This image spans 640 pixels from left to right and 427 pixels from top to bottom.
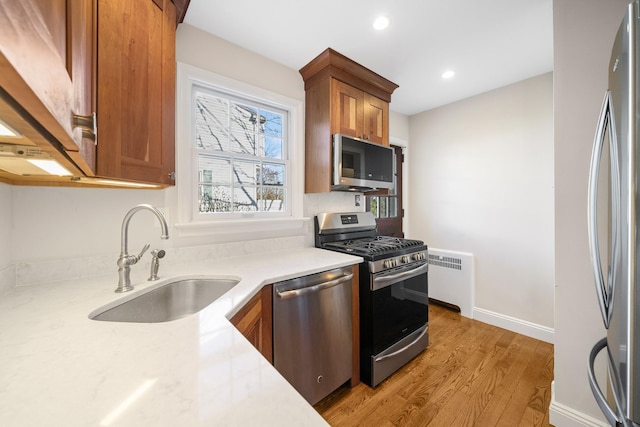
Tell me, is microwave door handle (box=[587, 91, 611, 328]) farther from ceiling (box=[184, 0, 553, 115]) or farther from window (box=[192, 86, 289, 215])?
window (box=[192, 86, 289, 215])

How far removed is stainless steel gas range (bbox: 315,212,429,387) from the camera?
172cm

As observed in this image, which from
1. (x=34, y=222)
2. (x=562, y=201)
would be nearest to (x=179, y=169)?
(x=34, y=222)

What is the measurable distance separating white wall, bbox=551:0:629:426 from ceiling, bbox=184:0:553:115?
15.1 inches

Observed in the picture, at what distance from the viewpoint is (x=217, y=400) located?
458 millimetres

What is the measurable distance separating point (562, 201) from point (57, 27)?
7.02ft

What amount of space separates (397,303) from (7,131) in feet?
6.76

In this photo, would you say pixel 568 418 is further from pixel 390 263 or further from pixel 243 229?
pixel 243 229

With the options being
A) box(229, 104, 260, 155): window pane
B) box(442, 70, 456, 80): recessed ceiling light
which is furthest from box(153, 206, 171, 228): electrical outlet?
box(442, 70, 456, 80): recessed ceiling light

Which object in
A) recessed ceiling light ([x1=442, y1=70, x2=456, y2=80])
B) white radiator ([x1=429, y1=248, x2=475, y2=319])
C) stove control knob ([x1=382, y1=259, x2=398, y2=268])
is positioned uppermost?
recessed ceiling light ([x1=442, y1=70, x2=456, y2=80])

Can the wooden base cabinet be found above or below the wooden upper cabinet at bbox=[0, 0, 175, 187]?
below

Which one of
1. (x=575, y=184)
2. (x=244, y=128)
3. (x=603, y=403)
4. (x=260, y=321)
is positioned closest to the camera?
(x=603, y=403)

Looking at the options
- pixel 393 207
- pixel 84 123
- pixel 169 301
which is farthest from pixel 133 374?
pixel 393 207

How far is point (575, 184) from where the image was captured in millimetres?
1349

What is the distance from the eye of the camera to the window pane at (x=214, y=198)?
180cm
